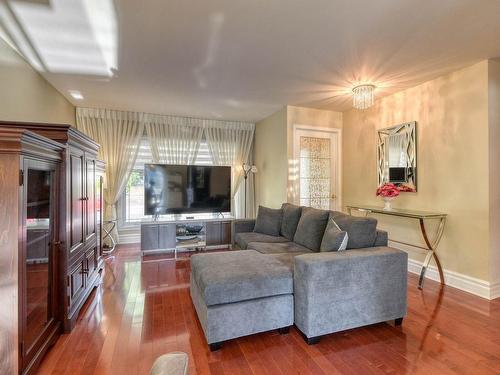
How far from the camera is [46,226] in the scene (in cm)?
196

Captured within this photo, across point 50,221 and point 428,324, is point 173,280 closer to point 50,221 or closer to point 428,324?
point 50,221

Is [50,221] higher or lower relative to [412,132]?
lower

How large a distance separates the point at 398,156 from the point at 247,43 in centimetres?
279

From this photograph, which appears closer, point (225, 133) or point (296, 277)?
point (296, 277)

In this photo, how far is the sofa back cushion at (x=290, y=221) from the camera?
11.5 ft

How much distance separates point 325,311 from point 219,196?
3389 mm

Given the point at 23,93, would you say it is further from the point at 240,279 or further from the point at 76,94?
the point at 240,279

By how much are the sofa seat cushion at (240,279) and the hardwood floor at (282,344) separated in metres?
0.38

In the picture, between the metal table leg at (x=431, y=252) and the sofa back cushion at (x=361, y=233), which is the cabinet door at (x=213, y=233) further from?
the metal table leg at (x=431, y=252)

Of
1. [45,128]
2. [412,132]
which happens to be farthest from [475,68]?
[45,128]

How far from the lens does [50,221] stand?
2018 millimetres

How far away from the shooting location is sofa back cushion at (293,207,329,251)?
2.93 metres

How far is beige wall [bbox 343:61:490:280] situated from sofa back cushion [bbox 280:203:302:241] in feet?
5.37

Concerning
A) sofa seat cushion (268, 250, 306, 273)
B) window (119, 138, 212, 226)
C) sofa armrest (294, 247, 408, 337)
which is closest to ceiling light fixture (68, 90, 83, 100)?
window (119, 138, 212, 226)
